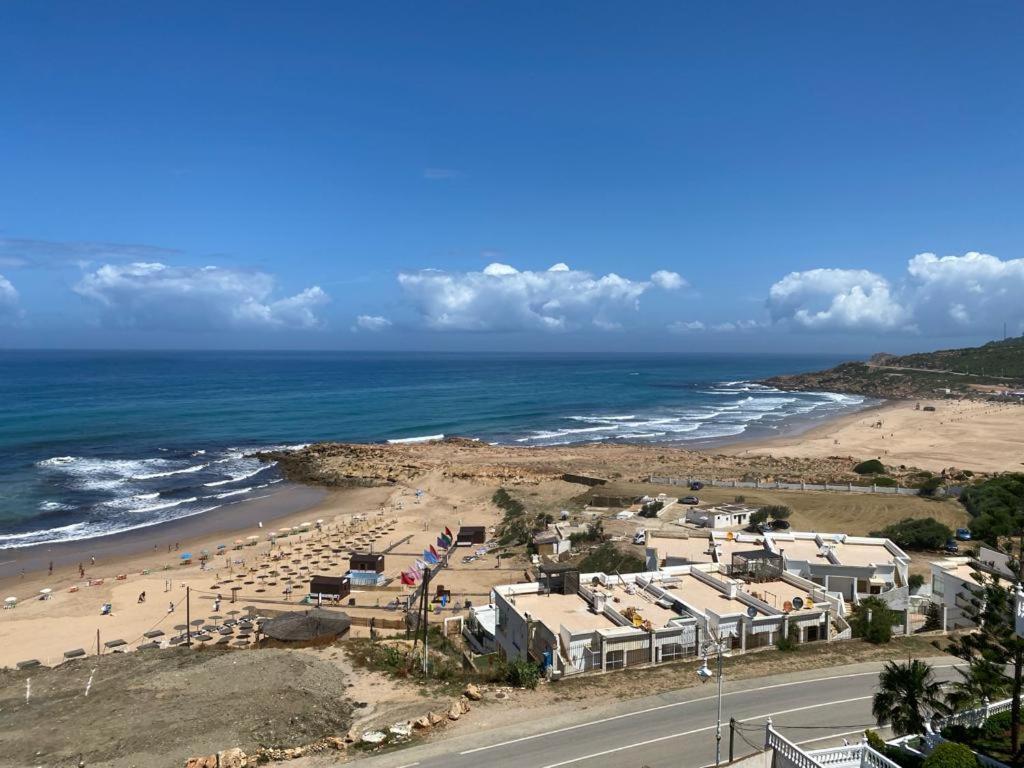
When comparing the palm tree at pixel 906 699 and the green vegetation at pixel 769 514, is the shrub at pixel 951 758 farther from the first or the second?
the green vegetation at pixel 769 514

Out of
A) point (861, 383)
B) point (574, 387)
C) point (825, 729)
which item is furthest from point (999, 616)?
point (861, 383)

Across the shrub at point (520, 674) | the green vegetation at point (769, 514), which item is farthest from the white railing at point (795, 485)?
the shrub at point (520, 674)

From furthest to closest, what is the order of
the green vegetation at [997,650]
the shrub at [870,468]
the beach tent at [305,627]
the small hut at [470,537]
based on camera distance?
the shrub at [870,468] → the small hut at [470,537] → the beach tent at [305,627] → the green vegetation at [997,650]

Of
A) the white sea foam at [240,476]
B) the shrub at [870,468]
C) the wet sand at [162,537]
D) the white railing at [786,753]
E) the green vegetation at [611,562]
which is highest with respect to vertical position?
the white railing at [786,753]

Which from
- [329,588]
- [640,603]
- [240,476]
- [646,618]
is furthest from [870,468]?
[240,476]

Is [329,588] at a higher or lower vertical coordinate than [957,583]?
lower

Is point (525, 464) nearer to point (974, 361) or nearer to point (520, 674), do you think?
point (520, 674)
